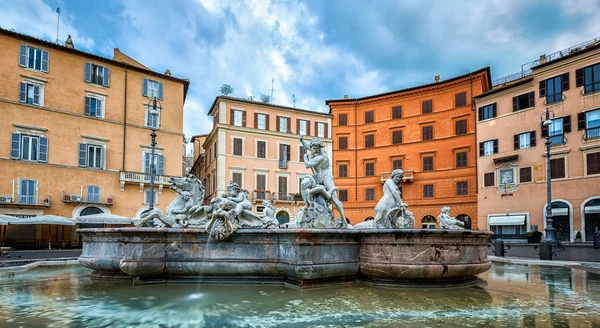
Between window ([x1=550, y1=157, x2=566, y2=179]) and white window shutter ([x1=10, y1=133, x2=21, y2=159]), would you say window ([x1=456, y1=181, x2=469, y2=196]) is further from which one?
white window shutter ([x1=10, y1=133, x2=21, y2=159])

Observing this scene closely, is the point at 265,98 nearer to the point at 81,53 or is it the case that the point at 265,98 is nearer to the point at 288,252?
the point at 81,53

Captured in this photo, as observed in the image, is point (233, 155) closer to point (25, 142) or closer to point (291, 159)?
point (291, 159)

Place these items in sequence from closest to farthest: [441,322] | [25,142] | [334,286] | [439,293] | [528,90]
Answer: [441,322], [439,293], [334,286], [25,142], [528,90]

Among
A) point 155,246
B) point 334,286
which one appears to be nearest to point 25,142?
point 155,246

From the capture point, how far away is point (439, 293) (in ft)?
22.2

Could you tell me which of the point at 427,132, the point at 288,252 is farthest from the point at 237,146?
the point at 288,252

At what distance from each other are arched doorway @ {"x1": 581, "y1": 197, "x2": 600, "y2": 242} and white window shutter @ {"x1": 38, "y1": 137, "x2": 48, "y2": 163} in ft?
125

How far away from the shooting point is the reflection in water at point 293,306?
15.9 ft

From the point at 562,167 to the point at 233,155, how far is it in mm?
28383

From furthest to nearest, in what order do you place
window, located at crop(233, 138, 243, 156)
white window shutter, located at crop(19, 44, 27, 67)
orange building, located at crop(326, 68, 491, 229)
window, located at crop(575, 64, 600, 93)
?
window, located at crop(233, 138, 243, 156)
orange building, located at crop(326, 68, 491, 229)
white window shutter, located at crop(19, 44, 27, 67)
window, located at crop(575, 64, 600, 93)

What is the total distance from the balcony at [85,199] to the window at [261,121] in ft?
53.8

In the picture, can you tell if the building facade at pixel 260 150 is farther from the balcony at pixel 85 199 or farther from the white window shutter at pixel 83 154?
the white window shutter at pixel 83 154

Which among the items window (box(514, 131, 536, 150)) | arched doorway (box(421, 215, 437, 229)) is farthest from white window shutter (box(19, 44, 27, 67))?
window (box(514, 131, 536, 150))

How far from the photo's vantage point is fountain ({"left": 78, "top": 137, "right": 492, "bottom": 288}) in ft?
23.3
